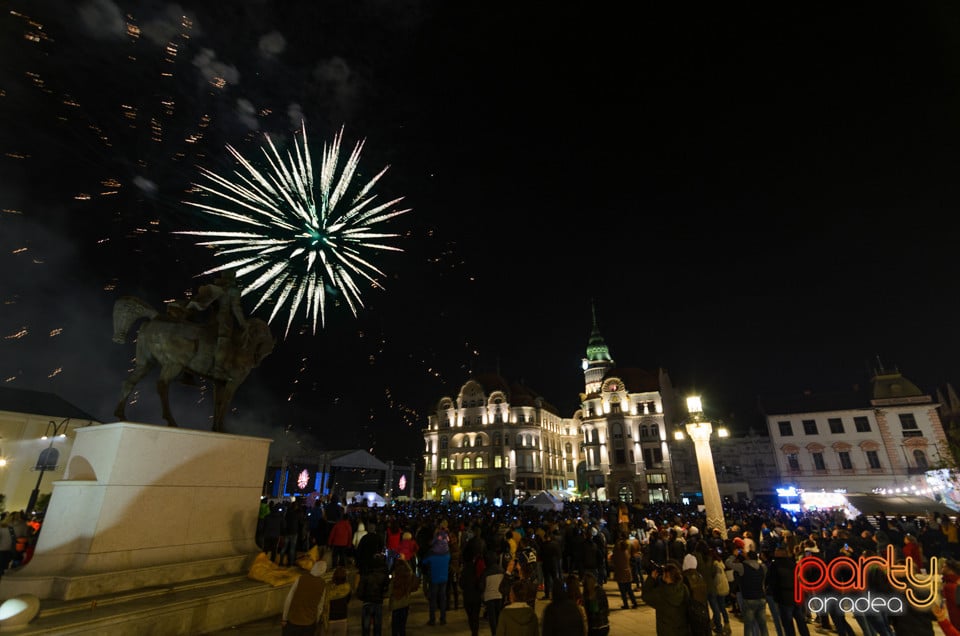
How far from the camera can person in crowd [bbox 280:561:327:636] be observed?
537 cm

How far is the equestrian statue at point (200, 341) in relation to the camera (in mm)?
8688

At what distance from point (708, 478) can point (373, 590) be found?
15676 millimetres

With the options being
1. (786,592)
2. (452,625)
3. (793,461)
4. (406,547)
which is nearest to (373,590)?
(452,625)

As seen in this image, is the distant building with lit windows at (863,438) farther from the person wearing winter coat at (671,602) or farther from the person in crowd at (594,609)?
the person in crowd at (594,609)

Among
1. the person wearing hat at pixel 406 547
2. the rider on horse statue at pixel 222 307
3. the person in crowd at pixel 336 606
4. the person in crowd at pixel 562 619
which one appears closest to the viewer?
the person in crowd at pixel 562 619

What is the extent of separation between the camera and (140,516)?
24.3 feet

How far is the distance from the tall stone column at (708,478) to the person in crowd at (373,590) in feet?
47.5

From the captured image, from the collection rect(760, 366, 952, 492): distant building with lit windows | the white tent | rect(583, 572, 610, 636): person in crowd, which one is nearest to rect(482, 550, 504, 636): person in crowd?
rect(583, 572, 610, 636): person in crowd

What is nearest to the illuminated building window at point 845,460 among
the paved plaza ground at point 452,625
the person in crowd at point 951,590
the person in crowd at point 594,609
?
the paved plaza ground at point 452,625

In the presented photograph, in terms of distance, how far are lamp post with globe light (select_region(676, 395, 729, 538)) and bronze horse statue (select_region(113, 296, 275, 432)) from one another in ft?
55.2

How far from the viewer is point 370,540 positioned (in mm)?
8156

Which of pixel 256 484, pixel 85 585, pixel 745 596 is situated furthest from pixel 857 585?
pixel 85 585

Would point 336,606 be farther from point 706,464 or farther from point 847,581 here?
point 706,464

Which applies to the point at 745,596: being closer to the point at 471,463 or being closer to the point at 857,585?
the point at 857,585
